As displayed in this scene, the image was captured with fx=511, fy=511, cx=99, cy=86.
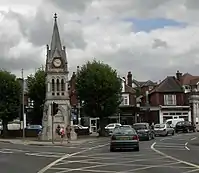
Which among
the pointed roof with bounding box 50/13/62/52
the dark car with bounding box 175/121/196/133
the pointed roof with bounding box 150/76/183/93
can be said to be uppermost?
the pointed roof with bounding box 50/13/62/52

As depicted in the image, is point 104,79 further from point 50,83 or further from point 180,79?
point 180,79

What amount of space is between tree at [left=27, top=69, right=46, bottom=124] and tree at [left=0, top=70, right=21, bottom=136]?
466cm

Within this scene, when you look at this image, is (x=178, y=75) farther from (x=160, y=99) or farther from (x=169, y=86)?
(x=160, y=99)

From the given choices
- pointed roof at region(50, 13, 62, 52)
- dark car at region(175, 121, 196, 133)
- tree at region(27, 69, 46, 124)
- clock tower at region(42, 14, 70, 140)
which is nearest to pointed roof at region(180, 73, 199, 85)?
dark car at region(175, 121, 196, 133)

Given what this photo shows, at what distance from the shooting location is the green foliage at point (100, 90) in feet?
209

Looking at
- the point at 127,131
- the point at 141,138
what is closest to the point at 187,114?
the point at 141,138

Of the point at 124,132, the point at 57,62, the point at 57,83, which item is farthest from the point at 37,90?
the point at 124,132

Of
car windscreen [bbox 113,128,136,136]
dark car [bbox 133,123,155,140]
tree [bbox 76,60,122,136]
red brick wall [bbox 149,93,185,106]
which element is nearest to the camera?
car windscreen [bbox 113,128,136,136]

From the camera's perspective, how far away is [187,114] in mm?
92625

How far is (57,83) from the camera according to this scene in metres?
55.8

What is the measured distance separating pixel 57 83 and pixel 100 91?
947 cm

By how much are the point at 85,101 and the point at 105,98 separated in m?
2.99

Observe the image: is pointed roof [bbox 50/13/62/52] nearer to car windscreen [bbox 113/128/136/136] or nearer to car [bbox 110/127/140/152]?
car windscreen [bbox 113/128/136/136]

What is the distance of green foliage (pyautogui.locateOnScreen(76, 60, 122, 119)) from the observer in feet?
209
